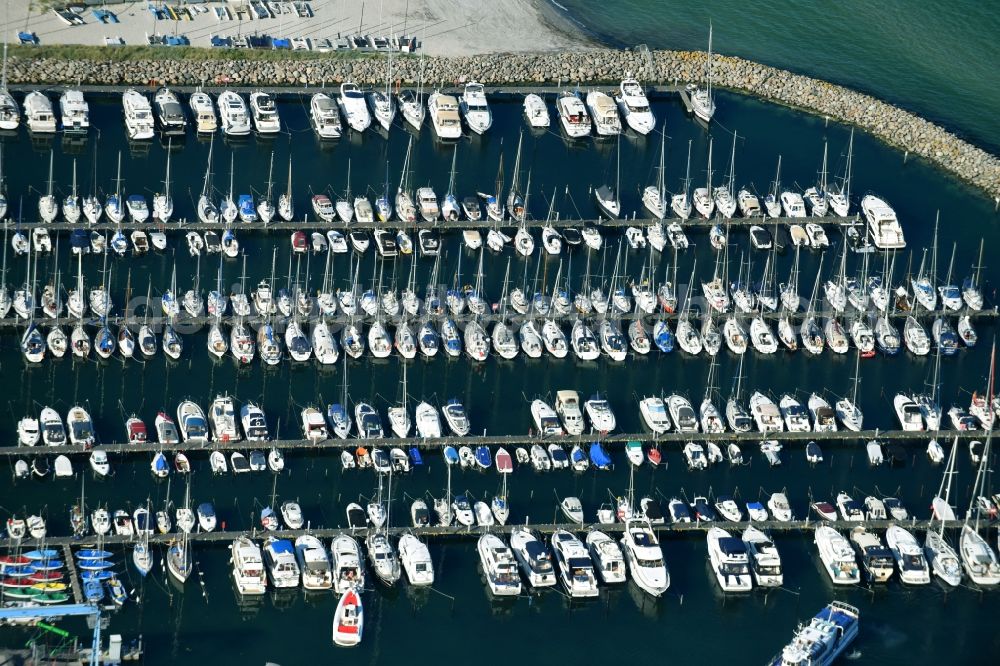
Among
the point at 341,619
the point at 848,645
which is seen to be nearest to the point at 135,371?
the point at 341,619

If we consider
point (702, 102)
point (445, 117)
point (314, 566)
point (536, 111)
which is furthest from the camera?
point (702, 102)

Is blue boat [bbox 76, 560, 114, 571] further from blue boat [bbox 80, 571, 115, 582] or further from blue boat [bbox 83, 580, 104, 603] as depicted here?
blue boat [bbox 83, 580, 104, 603]

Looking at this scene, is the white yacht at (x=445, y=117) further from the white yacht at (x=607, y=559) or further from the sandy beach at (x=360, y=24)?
the white yacht at (x=607, y=559)

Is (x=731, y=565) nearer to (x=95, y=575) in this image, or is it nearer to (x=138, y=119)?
(x=95, y=575)

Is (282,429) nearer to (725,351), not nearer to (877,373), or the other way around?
(725,351)

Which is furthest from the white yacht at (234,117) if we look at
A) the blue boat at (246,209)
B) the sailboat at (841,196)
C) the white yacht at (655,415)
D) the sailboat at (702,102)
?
the white yacht at (655,415)

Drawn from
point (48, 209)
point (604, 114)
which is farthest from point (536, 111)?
point (48, 209)
